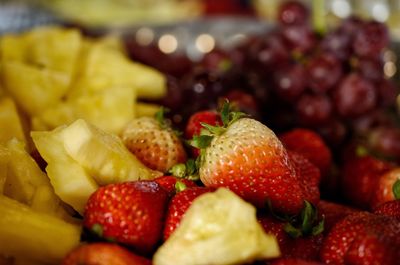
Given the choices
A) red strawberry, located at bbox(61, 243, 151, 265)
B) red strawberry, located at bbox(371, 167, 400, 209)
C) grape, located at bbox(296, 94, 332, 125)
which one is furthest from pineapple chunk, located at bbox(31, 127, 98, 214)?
grape, located at bbox(296, 94, 332, 125)

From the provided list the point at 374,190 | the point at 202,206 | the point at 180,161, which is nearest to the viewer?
the point at 202,206

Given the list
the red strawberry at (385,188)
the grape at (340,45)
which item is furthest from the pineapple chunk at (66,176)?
the grape at (340,45)

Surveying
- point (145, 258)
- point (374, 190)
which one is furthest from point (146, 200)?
point (374, 190)

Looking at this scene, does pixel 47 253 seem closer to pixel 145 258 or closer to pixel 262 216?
pixel 145 258

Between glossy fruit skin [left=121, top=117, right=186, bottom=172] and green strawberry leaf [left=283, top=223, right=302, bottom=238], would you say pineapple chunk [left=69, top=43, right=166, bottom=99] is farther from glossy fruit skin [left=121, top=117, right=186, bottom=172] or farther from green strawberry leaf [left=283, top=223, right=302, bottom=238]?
green strawberry leaf [left=283, top=223, right=302, bottom=238]

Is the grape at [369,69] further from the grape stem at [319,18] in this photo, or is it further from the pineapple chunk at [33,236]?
the pineapple chunk at [33,236]

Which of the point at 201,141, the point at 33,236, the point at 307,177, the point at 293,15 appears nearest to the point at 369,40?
the point at 293,15
